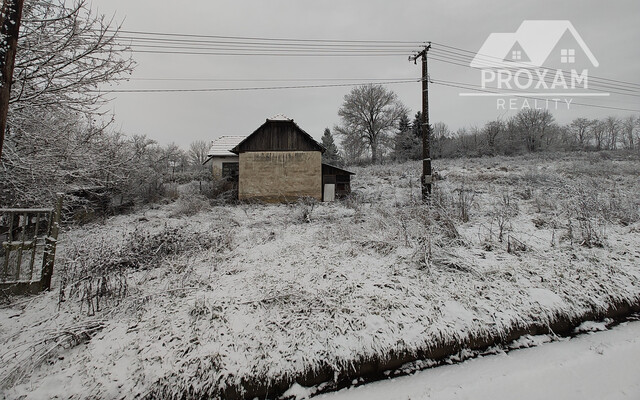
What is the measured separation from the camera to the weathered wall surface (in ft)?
55.6

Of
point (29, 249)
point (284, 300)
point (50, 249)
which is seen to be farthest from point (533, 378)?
point (29, 249)

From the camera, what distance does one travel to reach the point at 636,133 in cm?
4103

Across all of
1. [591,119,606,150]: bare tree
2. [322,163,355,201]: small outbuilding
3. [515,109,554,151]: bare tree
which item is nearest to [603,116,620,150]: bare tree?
[591,119,606,150]: bare tree

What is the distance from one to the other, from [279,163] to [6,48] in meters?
14.6

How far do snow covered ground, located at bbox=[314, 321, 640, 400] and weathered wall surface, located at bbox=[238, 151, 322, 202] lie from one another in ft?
47.3

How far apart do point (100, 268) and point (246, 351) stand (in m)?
3.38

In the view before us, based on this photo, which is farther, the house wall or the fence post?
the house wall

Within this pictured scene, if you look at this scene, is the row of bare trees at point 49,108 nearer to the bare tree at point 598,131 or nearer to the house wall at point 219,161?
the house wall at point 219,161

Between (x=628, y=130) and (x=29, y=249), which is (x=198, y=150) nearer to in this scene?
(x=29, y=249)

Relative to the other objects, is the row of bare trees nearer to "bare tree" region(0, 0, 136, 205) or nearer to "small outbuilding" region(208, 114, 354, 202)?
"bare tree" region(0, 0, 136, 205)

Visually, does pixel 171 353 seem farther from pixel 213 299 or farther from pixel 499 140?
pixel 499 140

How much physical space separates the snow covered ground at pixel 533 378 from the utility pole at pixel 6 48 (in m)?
4.43

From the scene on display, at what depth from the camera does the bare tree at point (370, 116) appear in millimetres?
37438

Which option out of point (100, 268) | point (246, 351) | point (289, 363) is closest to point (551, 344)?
point (289, 363)
